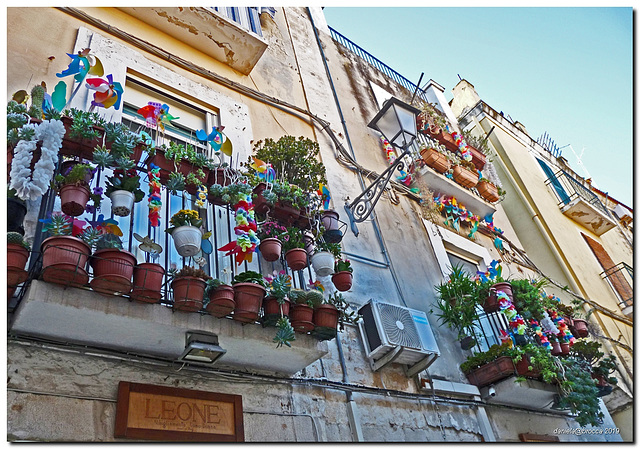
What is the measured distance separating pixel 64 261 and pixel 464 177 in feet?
24.2

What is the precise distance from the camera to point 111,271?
128 inches

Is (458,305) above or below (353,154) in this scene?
below

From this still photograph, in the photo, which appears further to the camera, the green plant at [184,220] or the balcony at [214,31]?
the balcony at [214,31]

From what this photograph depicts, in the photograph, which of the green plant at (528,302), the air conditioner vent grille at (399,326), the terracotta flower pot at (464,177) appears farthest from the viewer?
the terracotta flower pot at (464,177)

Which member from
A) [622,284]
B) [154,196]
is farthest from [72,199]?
[622,284]

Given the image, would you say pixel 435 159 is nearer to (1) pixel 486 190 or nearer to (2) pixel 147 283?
(1) pixel 486 190

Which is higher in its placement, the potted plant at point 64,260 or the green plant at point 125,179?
the green plant at point 125,179

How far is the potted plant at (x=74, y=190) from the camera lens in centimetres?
355

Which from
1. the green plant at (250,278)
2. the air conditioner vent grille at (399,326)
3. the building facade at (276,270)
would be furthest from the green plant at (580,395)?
the green plant at (250,278)

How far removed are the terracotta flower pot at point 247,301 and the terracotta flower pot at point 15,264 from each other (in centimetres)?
134

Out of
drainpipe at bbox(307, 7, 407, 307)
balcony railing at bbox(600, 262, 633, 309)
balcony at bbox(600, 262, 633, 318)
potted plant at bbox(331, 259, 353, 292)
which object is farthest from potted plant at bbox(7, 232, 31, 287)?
balcony railing at bbox(600, 262, 633, 309)

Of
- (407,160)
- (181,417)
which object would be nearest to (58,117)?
(181,417)

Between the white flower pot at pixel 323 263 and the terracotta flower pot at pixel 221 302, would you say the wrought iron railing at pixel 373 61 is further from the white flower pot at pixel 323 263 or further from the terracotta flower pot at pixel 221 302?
the terracotta flower pot at pixel 221 302
